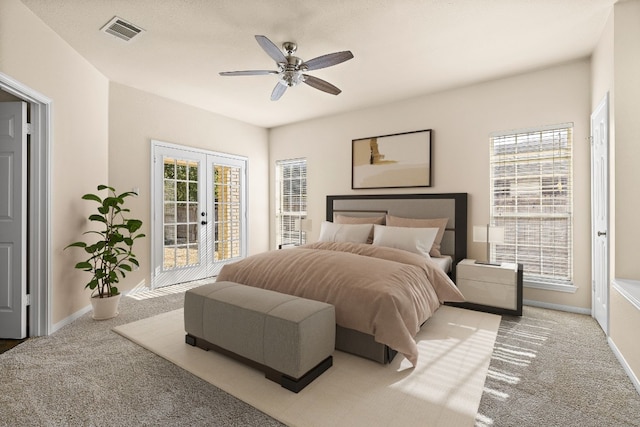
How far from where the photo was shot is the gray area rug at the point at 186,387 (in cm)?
167

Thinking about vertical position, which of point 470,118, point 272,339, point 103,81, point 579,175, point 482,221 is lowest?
point 272,339

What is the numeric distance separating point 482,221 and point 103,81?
16.3ft

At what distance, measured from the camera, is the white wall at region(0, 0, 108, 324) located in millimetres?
2427

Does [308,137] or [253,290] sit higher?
[308,137]

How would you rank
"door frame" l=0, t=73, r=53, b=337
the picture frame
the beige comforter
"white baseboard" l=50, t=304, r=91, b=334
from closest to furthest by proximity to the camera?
1. the beige comforter
2. "door frame" l=0, t=73, r=53, b=337
3. "white baseboard" l=50, t=304, r=91, b=334
4. the picture frame

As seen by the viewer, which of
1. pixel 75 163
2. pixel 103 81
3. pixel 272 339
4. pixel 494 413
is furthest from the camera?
pixel 103 81

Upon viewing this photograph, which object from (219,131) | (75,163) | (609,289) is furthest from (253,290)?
(219,131)

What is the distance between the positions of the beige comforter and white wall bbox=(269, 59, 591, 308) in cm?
153

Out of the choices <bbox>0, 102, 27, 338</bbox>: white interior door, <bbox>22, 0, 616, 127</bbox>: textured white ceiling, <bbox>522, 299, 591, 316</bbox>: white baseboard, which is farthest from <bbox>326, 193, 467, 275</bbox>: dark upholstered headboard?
<bbox>0, 102, 27, 338</bbox>: white interior door

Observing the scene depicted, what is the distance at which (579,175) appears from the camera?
10.9ft

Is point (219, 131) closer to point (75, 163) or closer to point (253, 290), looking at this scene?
point (75, 163)

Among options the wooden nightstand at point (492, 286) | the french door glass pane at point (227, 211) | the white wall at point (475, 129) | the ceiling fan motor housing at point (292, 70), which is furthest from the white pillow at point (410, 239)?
the french door glass pane at point (227, 211)

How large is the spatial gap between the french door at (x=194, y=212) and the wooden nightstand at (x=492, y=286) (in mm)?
3734

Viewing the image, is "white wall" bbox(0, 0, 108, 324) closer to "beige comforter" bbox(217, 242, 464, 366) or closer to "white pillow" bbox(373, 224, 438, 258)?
"beige comforter" bbox(217, 242, 464, 366)
